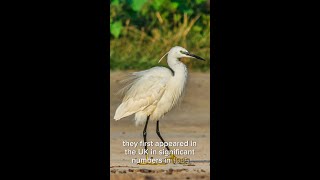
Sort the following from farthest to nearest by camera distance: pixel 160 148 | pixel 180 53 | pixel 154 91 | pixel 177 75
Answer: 1. pixel 154 91
2. pixel 177 75
3. pixel 180 53
4. pixel 160 148

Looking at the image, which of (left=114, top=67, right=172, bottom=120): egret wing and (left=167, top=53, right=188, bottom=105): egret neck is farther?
(left=114, top=67, right=172, bottom=120): egret wing

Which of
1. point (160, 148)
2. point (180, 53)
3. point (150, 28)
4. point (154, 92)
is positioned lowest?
point (160, 148)

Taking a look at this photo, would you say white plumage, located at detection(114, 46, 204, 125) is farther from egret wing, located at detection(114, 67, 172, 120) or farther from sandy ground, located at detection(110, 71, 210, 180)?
sandy ground, located at detection(110, 71, 210, 180)

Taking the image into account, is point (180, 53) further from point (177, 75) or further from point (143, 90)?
point (143, 90)

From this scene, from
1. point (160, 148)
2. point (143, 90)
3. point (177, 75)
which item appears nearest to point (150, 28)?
point (143, 90)

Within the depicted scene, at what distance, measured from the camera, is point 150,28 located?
10914mm

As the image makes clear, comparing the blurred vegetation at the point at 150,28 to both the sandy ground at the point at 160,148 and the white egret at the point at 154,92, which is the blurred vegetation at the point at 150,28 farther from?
the white egret at the point at 154,92

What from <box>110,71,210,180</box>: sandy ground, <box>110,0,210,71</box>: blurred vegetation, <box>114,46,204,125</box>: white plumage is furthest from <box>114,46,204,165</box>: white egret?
<box>110,0,210,71</box>: blurred vegetation

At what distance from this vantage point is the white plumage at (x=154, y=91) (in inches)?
301

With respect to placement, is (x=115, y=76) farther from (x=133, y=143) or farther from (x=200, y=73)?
(x=133, y=143)

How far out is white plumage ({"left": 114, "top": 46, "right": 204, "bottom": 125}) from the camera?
7.63m

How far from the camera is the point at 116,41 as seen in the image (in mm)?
10695

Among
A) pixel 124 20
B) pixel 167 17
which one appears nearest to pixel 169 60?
pixel 167 17

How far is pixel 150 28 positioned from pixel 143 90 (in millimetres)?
3220
